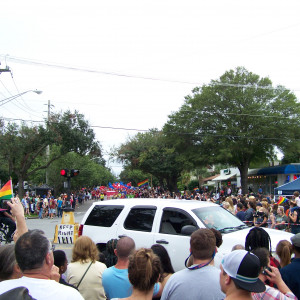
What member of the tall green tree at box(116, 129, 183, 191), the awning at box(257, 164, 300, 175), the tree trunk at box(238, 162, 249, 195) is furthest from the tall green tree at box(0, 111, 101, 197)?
the awning at box(257, 164, 300, 175)

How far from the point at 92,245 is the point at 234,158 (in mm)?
38452

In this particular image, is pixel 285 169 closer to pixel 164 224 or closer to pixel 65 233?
Answer: pixel 65 233

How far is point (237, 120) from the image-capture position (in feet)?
130

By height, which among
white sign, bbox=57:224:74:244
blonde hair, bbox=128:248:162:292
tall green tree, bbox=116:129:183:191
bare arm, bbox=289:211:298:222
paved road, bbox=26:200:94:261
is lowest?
paved road, bbox=26:200:94:261

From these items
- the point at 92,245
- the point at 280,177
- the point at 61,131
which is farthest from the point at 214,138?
the point at 92,245

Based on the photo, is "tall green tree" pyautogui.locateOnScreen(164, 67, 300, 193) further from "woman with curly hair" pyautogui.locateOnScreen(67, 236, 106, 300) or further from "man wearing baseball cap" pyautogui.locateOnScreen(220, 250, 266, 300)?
"man wearing baseball cap" pyautogui.locateOnScreen(220, 250, 266, 300)

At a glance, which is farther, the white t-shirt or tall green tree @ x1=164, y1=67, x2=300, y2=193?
tall green tree @ x1=164, y1=67, x2=300, y2=193

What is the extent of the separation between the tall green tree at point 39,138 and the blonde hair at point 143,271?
30447mm

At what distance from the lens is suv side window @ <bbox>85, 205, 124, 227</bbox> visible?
7875 mm

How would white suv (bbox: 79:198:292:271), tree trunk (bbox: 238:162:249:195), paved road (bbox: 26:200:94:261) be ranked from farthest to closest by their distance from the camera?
tree trunk (bbox: 238:162:249:195)
paved road (bbox: 26:200:94:261)
white suv (bbox: 79:198:292:271)

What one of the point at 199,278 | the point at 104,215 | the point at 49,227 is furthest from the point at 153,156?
the point at 199,278

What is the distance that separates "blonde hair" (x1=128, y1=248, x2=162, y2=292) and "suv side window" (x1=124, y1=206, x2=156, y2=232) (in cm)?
442

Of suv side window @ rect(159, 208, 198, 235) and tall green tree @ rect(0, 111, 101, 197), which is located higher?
tall green tree @ rect(0, 111, 101, 197)

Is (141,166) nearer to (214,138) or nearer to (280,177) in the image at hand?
(214,138)
